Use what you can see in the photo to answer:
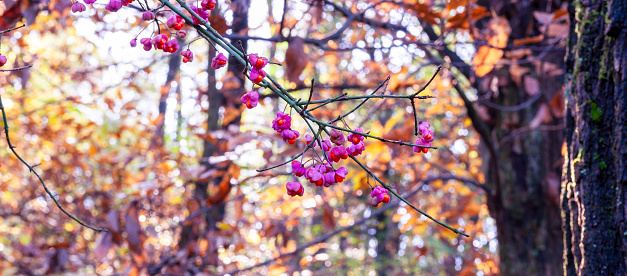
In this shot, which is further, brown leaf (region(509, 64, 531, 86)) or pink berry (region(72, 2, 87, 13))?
brown leaf (region(509, 64, 531, 86))

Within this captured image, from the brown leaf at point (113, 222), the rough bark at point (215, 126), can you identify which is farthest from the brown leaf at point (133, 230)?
the rough bark at point (215, 126)

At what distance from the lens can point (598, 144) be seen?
1.15 meters

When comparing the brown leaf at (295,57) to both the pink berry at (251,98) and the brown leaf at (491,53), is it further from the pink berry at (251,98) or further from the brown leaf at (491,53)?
the pink berry at (251,98)

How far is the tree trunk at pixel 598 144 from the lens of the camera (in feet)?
3.60

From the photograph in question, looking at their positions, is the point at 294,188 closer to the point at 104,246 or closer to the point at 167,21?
the point at 167,21

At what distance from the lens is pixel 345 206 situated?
8789 mm

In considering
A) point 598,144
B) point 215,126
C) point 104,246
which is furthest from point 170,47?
point 215,126

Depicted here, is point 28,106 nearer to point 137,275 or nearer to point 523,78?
point 137,275

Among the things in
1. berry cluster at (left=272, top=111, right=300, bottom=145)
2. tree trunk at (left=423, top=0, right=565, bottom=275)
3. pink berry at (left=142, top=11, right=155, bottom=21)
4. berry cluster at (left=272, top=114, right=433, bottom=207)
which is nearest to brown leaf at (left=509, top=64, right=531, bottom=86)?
tree trunk at (left=423, top=0, right=565, bottom=275)

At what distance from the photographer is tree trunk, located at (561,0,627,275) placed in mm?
1099

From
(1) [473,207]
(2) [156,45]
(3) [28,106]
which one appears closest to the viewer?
(2) [156,45]

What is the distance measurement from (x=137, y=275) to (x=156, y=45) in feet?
5.55

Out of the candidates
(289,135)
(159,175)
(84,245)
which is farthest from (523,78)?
(84,245)

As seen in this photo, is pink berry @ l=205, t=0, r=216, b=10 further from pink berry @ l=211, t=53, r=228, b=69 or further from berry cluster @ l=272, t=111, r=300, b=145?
berry cluster @ l=272, t=111, r=300, b=145
